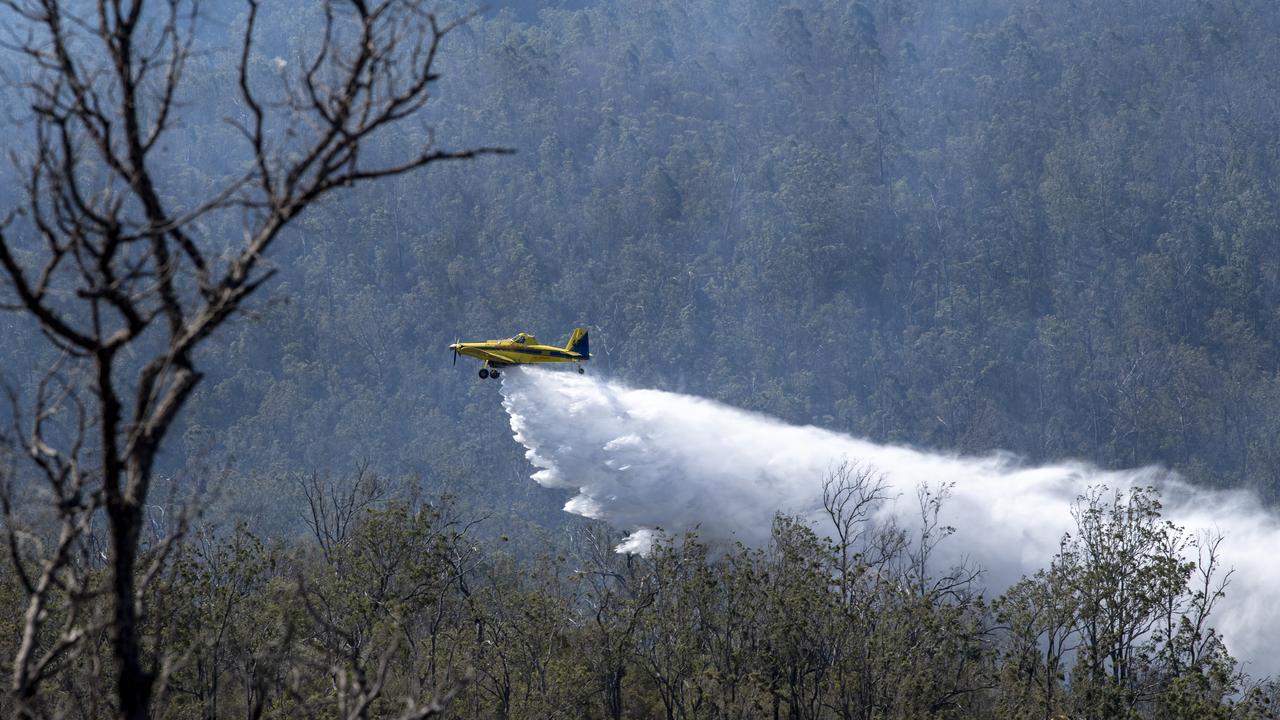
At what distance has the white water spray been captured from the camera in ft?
188

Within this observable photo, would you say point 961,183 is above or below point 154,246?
above

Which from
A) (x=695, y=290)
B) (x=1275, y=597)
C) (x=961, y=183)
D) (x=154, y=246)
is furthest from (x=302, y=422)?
(x=154, y=246)

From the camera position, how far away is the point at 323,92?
7785mm

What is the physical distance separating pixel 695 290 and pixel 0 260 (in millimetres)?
153740

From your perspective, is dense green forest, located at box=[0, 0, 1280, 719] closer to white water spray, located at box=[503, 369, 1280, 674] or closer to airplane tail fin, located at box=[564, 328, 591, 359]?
white water spray, located at box=[503, 369, 1280, 674]

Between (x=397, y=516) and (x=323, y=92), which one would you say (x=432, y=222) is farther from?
(x=323, y=92)

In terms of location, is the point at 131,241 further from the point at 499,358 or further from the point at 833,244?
the point at 833,244

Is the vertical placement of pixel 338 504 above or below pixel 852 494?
above

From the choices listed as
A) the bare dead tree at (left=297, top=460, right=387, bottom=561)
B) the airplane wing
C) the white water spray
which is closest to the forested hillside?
the bare dead tree at (left=297, top=460, right=387, bottom=561)

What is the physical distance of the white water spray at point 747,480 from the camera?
57.3 m

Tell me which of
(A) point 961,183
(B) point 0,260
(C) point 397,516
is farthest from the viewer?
(A) point 961,183

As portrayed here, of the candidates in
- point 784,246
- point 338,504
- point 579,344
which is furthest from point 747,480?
point 784,246

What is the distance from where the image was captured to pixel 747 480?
6356 cm

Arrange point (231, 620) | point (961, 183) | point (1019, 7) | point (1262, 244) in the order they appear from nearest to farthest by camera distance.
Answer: point (231, 620), point (1262, 244), point (961, 183), point (1019, 7)
